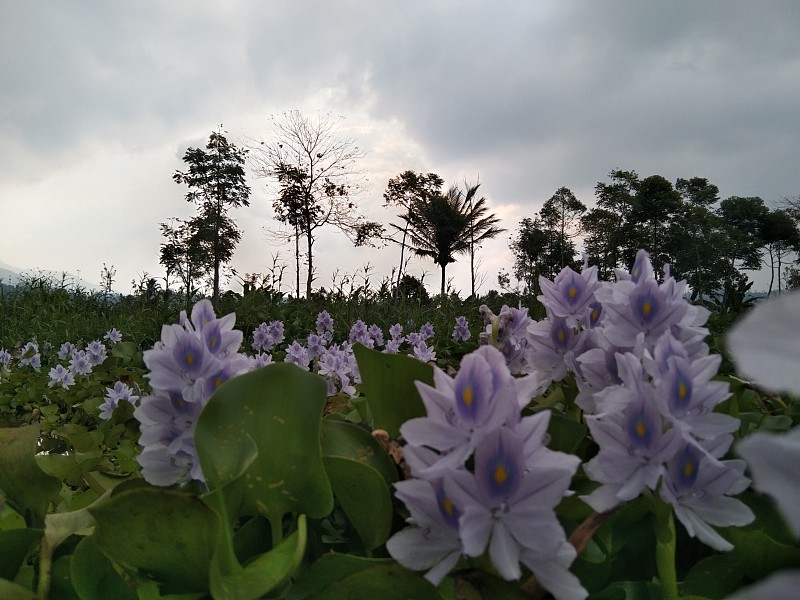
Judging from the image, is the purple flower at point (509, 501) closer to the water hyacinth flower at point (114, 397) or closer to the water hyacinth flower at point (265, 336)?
the water hyacinth flower at point (114, 397)

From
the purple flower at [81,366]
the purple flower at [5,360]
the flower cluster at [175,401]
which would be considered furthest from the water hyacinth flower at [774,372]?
the purple flower at [5,360]

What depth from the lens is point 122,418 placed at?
8.96 ft

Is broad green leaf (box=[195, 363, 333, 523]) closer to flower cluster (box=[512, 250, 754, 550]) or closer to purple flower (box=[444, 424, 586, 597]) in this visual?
purple flower (box=[444, 424, 586, 597])

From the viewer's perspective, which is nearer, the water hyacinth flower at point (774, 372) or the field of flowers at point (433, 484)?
the water hyacinth flower at point (774, 372)

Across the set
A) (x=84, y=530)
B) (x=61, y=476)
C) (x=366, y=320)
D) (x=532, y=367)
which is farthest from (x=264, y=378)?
(x=366, y=320)

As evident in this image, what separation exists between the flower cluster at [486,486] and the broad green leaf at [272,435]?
0.10 metres

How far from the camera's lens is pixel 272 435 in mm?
507

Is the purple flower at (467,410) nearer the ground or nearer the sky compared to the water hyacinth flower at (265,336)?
nearer the ground

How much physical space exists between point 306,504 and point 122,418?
2560mm

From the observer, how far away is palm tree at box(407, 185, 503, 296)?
3944cm

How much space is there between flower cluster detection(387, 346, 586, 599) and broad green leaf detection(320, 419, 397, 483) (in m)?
0.11

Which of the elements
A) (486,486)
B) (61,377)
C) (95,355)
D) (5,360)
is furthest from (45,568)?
(5,360)

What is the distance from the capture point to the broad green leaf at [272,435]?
1.61ft

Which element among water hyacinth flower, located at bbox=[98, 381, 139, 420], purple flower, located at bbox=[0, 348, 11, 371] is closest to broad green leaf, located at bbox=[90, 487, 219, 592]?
water hyacinth flower, located at bbox=[98, 381, 139, 420]
